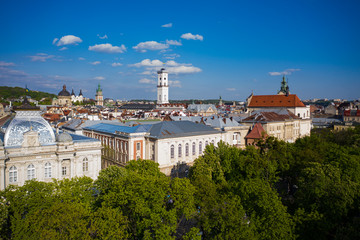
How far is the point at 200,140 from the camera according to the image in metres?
60.3

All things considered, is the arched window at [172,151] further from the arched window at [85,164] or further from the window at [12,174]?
the window at [12,174]

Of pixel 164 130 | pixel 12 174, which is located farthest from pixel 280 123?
pixel 12 174

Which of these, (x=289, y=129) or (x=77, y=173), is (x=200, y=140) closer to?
(x=77, y=173)

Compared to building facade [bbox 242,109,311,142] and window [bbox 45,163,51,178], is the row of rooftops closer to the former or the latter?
window [bbox 45,163,51,178]

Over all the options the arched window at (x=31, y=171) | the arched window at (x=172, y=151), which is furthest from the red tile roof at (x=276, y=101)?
the arched window at (x=31, y=171)

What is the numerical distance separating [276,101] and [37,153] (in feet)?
328

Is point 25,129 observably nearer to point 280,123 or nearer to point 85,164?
point 85,164

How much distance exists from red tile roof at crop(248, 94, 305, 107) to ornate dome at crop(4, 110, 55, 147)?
9586 cm

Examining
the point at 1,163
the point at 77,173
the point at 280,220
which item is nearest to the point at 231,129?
the point at 77,173

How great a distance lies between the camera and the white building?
118 ft

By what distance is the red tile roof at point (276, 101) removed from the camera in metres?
112

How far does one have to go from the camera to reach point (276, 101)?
116438mm

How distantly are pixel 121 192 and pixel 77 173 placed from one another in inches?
659

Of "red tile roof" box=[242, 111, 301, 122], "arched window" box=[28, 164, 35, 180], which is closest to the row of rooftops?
"arched window" box=[28, 164, 35, 180]
